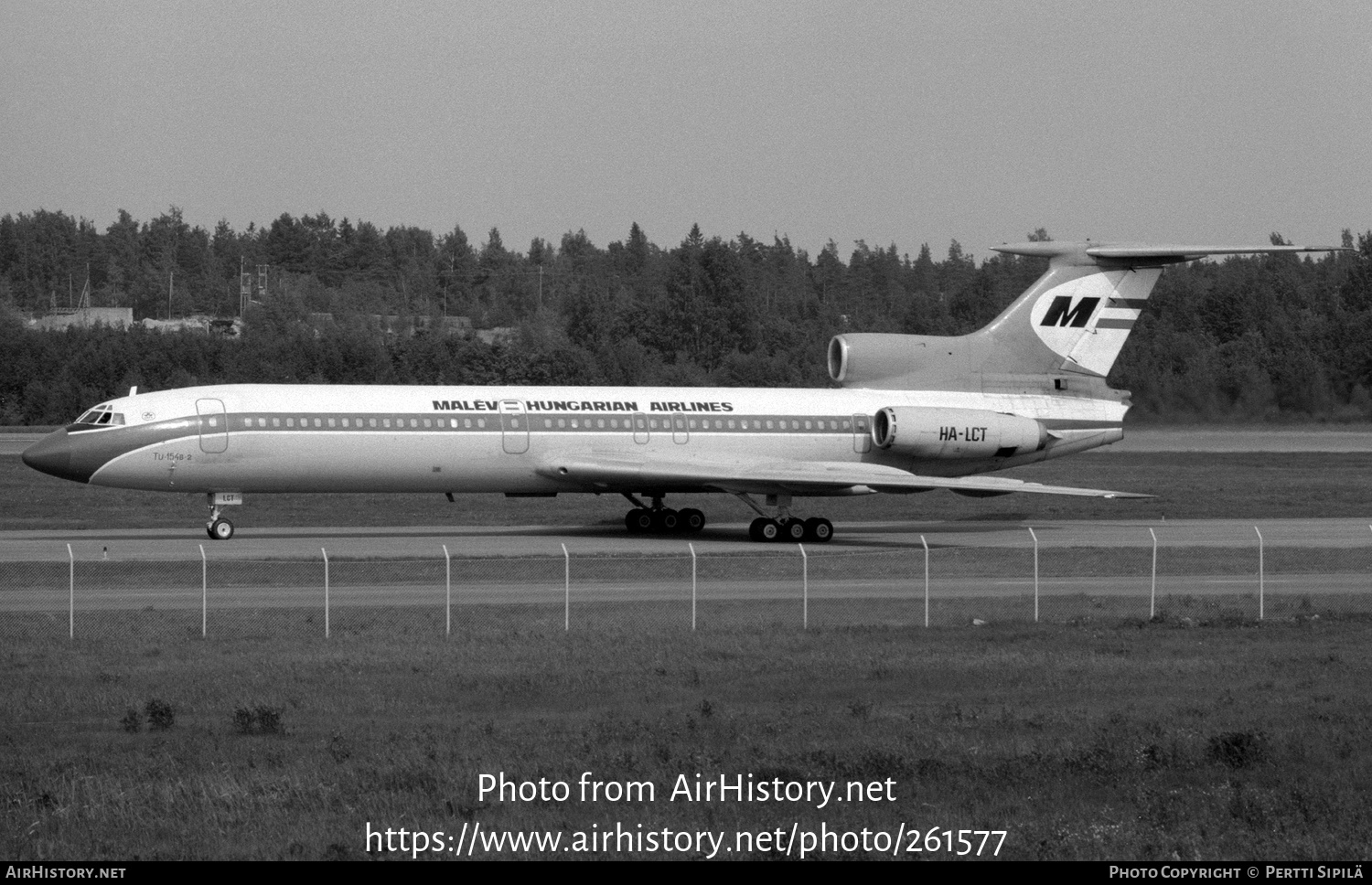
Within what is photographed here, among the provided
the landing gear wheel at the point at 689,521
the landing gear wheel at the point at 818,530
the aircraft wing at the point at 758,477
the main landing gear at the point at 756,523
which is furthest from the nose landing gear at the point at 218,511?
the landing gear wheel at the point at 818,530

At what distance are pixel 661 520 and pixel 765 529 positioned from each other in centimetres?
328

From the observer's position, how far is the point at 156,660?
2119 centimetres

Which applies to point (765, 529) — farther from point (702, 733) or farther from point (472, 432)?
point (702, 733)

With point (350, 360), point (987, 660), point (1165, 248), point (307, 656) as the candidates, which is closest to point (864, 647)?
point (987, 660)

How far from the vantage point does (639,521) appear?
40.0 metres

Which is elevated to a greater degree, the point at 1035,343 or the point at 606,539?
the point at 1035,343

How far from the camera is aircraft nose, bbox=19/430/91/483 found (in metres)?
34.7

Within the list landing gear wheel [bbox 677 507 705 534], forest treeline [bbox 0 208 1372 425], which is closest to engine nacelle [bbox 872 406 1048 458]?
landing gear wheel [bbox 677 507 705 534]

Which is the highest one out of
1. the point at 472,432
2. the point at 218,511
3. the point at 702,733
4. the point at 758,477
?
the point at 472,432

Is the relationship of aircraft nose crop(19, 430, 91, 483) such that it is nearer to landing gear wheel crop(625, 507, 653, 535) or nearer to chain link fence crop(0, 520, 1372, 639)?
chain link fence crop(0, 520, 1372, 639)

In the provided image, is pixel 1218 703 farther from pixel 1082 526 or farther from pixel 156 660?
pixel 1082 526

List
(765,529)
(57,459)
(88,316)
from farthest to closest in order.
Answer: (88,316) → (765,529) → (57,459)

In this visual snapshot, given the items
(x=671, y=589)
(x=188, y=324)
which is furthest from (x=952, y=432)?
(x=188, y=324)

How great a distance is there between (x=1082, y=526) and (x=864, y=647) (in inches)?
859
